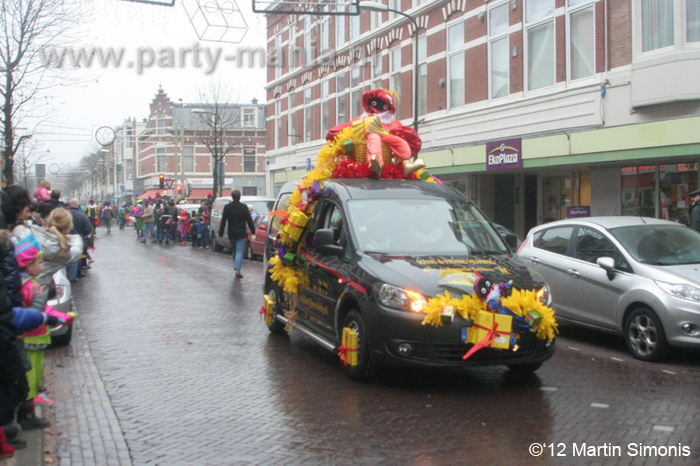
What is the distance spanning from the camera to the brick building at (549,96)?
16797 millimetres

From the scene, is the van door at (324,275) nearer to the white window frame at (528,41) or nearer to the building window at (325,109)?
the white window frame at (528,41)

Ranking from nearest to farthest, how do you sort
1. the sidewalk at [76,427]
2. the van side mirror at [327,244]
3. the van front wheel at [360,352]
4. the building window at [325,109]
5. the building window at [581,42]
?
the sidewalk at [76,427] < the van front wheel at [360,352] < the van side mirror at [327,244] < the building window at [581,42] < the building window at [325,109]

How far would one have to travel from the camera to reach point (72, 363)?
7.95 metres

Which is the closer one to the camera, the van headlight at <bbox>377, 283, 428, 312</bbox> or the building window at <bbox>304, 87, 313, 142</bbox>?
the van headlight at <bbox>377, 283, 428, 312</bbox>

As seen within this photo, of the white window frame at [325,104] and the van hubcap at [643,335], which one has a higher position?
the white window frame at [325,104]

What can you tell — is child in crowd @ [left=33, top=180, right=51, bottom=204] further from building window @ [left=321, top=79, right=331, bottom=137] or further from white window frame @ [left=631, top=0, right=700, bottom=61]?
building window @ [left=321, top=79, right=331, bottom=137]

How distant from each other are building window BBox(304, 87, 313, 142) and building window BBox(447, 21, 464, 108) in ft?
41.8

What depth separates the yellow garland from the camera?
6.27 m

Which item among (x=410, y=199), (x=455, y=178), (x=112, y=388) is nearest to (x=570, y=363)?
(x=410, y=199)

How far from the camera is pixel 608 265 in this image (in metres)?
8.48

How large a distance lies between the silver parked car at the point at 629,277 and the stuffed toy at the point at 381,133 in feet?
6.57

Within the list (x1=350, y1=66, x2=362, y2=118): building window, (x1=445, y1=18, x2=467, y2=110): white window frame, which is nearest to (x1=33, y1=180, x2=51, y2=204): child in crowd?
(x1=445, y1=18, x2=467, y2=110): white window frame

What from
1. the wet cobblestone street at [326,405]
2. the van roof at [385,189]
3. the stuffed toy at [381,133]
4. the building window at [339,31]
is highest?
the building window at [339,31]

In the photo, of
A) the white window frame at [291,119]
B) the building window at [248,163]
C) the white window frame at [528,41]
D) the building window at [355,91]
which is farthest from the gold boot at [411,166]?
the building window at [248,163]
